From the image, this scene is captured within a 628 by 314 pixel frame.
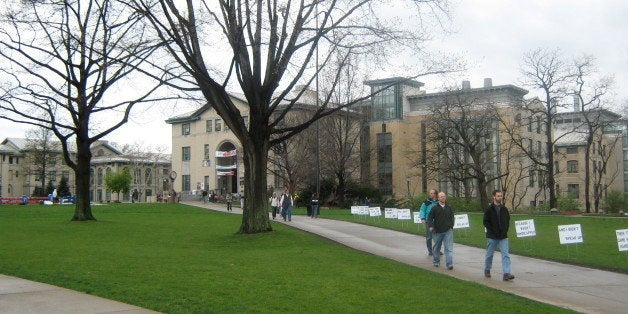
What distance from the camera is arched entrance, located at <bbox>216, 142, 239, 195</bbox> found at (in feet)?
261

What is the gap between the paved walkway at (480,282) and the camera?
8.84 meters

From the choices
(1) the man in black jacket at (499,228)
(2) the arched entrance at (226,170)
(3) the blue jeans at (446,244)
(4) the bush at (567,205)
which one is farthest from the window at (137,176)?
(1) the man in black jacket at (499,228)

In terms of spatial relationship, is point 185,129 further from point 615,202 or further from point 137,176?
point 615,202

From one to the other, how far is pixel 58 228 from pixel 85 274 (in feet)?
46.6

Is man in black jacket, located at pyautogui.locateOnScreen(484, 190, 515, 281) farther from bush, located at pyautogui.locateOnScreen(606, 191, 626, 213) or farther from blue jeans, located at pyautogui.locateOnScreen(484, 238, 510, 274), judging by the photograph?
bush, located at pyautogui.locateOnScreen(606, 191, 626, 213)

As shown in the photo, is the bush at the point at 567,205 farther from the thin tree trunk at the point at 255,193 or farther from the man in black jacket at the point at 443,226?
the man in black jacket at the point at 443,226

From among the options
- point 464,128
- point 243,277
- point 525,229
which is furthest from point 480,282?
point 464,128

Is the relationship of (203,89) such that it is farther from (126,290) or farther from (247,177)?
(126,290)

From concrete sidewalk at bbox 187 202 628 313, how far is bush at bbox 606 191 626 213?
28.3 meters

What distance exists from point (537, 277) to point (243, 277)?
6.56 meters

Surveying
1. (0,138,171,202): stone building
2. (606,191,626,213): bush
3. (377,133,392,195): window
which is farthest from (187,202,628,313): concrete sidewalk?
(0,138,171,202): stone building

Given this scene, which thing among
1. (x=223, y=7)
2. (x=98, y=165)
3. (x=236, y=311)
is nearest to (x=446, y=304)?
(x=236, y=311)

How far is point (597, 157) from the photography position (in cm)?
8631

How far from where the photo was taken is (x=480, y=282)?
13062 mm
